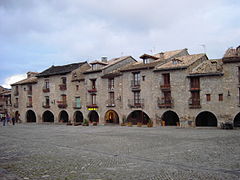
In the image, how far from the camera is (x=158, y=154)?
13.5 m

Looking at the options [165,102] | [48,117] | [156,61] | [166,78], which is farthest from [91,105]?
[48,117]

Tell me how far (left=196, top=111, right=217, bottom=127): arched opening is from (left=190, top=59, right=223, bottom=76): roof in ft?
19.0

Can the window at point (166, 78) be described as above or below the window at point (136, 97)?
above

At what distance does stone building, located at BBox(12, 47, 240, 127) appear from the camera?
2992cm

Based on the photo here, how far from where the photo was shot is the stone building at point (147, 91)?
98.2ft

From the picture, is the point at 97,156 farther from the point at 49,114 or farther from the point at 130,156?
the point at 49,114

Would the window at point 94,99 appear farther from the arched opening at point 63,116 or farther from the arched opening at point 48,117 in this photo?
the arched opening at point 48,117

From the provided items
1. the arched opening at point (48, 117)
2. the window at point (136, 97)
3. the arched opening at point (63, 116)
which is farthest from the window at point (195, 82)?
the arched opening at point (48, 117)

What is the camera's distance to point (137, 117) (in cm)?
3878

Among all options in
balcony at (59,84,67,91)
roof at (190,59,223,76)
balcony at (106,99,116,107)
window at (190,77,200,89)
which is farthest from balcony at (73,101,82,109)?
roof at (190,59,223,76)

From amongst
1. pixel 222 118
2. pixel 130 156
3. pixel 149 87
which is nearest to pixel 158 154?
pixel 130 156

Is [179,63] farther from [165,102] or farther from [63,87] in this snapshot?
[63,87]

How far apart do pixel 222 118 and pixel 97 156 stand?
20.6 meters

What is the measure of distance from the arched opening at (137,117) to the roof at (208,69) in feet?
32.8
